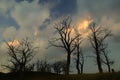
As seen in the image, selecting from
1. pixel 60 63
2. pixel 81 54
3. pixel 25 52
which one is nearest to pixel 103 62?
pixel 81 54

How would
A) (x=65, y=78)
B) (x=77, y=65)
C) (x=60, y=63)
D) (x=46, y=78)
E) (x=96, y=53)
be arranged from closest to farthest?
(x=65, y=78)
(x=46, y=78)
(x=96, y=53)
(x=77, y=65)
(x=60, y=63)

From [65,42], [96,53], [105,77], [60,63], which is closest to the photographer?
[105,77]

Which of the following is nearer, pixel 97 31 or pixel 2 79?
pixel 2 79

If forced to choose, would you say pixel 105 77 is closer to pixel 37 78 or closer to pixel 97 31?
pixel 37 78

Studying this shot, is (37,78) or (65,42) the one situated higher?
(65,42)

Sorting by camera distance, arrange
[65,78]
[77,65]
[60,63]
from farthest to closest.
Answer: [60,63]
[77,65]
[65,78]

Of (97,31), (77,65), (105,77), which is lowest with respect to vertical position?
(105,77)

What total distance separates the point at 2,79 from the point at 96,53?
27.4 m

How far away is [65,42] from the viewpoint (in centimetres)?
6231

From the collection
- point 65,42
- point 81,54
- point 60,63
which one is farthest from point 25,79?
point 60,63

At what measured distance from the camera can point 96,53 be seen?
69625mm

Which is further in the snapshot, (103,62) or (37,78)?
(103,62)

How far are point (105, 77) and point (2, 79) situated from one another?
2743 cm

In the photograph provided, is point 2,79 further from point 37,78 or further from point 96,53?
point 96,53
